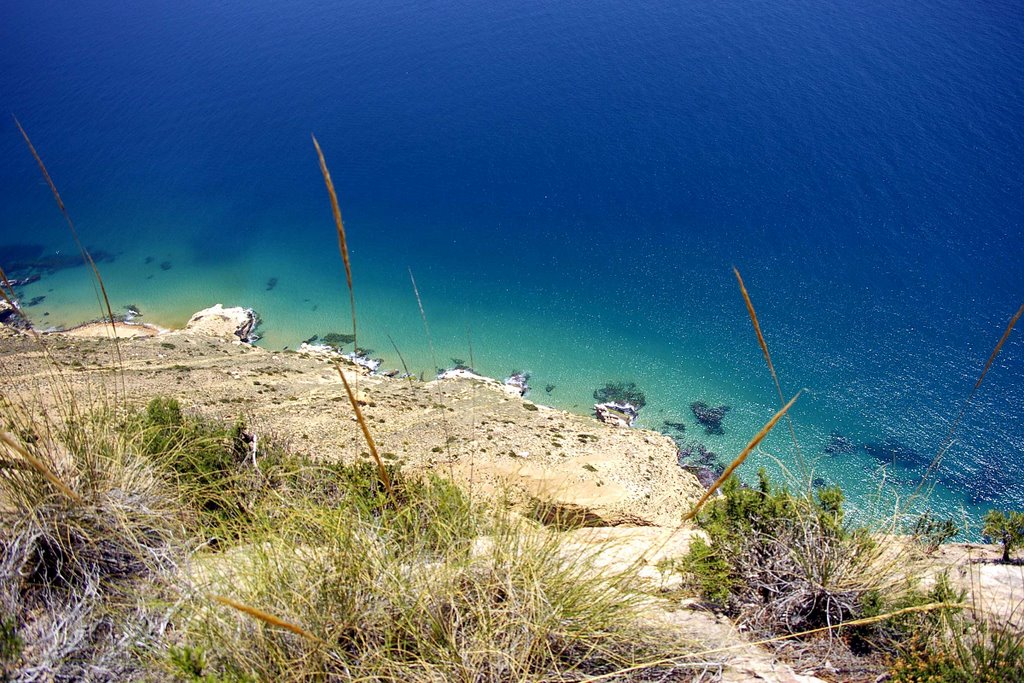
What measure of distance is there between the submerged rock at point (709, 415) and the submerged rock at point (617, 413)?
297 cm

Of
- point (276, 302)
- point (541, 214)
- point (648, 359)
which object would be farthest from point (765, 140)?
point (276, 302)

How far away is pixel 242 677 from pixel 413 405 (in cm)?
2113

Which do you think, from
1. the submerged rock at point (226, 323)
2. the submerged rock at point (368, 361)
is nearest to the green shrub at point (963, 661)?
the submerged rock at point (368, 361)

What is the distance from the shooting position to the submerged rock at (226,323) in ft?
110

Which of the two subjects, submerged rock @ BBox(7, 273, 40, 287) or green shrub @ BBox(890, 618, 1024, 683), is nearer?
green shrub @ BBox(890, 618, 1024, 683)

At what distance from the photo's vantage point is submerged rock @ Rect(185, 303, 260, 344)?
33.5 m

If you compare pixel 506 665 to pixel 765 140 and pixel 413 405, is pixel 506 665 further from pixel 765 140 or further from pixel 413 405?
pixel 765 140

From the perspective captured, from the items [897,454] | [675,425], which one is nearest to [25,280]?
[675,425]

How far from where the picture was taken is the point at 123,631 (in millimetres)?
3754

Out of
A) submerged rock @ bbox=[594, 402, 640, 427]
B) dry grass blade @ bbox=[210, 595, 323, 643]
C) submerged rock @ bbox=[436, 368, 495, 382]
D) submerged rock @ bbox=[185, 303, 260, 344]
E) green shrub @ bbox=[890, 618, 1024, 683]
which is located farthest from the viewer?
submerged rock @ bbox=[185, 303, 260, 344]

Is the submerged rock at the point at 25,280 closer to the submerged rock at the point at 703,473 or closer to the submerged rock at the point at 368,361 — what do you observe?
the submerged rock at the point at 368,361

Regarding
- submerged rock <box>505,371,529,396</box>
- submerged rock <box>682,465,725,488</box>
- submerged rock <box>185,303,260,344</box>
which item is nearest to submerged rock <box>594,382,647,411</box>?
submerged rock <box>505,371,529,396</box>

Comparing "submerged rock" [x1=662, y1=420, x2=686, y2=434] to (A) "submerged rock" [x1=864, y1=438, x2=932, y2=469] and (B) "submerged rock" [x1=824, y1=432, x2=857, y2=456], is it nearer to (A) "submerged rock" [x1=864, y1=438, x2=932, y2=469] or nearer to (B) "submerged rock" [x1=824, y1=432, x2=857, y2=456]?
(B) "submerged rock" [x1=824, y1=432, x2=857, y2=456]

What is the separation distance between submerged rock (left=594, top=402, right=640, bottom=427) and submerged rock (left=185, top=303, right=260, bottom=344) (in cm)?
2119
